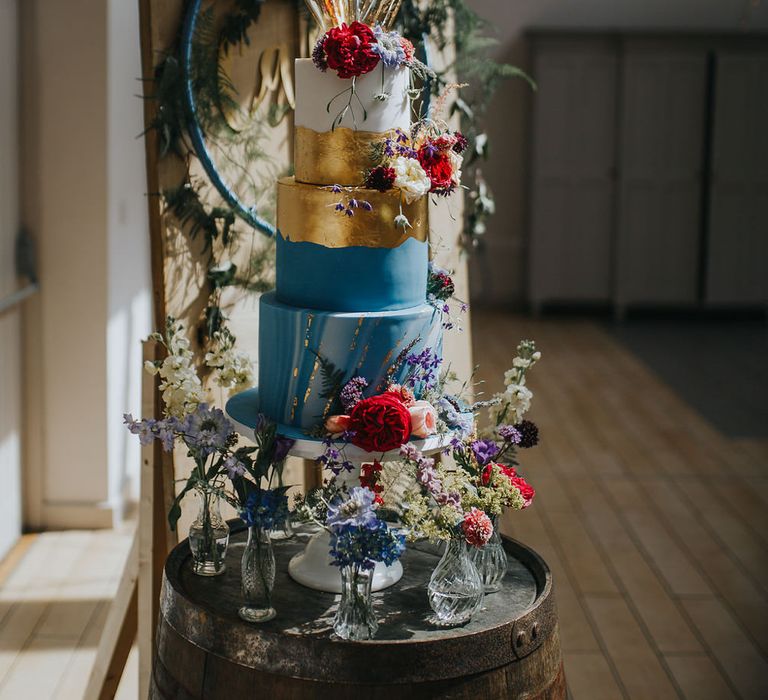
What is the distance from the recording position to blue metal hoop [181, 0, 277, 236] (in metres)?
2.51

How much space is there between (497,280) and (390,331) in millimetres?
6951

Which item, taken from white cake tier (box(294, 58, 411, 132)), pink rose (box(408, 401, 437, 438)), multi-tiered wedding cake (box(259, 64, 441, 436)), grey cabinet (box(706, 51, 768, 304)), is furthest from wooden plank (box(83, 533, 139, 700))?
grey cabinet (box(706, 51, 768, 304))

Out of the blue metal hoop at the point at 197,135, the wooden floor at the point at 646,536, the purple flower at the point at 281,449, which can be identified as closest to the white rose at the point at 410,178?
the purple flower at the point at 281,449

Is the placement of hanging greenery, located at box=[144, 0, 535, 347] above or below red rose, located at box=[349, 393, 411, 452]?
above

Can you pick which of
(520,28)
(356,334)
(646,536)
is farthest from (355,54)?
(520,28)

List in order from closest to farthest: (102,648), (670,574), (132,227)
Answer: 1. (102,648)
2. (670,574)
3. (132,227)

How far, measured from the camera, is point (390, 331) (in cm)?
186

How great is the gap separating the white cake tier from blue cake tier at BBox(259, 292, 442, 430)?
0.32m

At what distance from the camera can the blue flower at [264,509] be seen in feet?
5.57

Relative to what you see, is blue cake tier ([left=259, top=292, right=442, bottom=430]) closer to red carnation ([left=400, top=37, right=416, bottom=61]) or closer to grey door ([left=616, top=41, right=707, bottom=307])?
red carnation ([left=400, top=37, right=416, bottom=61])

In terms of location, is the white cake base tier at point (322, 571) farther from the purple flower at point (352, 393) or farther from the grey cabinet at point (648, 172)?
the grey cabinet at point (648, 172)

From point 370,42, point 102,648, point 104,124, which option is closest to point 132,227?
point 104,124

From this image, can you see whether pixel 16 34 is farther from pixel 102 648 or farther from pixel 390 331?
pixel 390 331

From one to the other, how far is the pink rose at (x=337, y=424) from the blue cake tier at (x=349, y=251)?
20 cm
